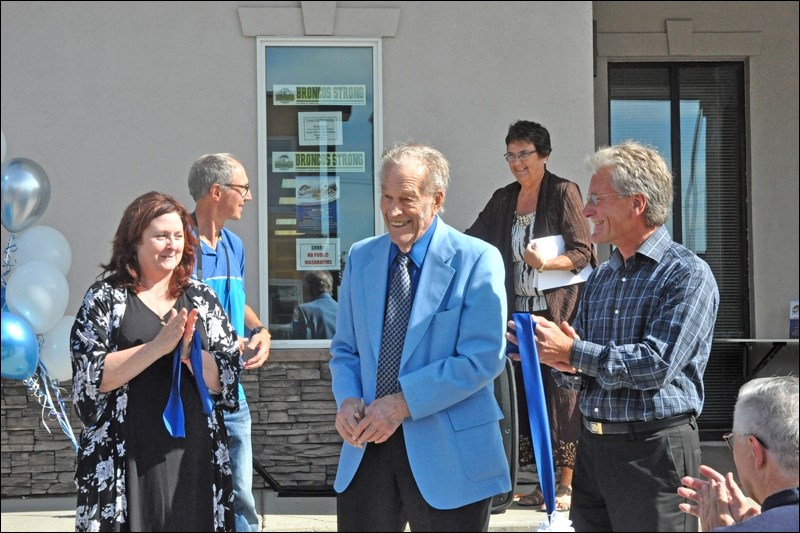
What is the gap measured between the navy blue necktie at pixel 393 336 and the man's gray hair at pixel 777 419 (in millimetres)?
1090

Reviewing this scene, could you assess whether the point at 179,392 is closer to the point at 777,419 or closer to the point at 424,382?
the point at 424,382

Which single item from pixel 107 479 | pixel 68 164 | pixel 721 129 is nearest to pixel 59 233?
pixel 68 164

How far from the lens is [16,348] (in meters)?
3.68

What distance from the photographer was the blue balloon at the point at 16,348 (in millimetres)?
3656

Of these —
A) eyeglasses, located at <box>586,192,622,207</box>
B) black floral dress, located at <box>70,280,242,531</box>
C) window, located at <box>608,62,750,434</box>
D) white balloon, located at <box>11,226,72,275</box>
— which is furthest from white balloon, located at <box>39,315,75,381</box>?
window, located at <box>608,62,750,434</box>

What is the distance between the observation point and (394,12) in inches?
259

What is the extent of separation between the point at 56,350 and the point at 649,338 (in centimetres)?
372

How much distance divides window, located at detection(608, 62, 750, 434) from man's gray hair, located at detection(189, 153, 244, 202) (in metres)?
4.46

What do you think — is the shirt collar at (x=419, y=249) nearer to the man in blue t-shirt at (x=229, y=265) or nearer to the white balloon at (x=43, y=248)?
the man in blue t-shirt at (x=229, y=265)

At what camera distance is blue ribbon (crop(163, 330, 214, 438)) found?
133 inches

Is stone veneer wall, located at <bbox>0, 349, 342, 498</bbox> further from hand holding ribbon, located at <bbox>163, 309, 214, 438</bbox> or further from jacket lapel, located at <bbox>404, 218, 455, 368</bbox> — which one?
jacket lapel, located at <bbox>404, 218, 455, 368</bbox>

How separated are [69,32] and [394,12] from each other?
2141 millimetres

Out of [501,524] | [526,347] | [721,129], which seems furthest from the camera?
[721,129]

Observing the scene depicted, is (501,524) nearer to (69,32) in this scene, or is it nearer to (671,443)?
(671,443)
